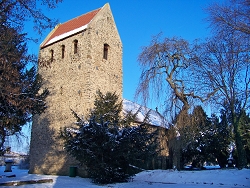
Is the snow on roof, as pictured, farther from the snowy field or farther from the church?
the snowy field

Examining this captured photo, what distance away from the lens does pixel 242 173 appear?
1221 cm

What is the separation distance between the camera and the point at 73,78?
18.7m

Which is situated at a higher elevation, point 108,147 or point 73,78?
point 73,78

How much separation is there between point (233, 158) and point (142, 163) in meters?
17.2

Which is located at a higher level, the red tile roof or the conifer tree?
the red tile roof

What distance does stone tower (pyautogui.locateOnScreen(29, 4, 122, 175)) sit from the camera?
17922 mm

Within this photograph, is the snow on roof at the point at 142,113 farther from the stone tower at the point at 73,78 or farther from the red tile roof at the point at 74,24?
the red tile roof at the point at 74,24

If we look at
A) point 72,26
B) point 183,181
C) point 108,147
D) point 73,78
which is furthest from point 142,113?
point 108,147

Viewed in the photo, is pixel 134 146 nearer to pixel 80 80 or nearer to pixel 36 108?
pixel 36 108

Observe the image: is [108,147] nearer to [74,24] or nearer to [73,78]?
[73,78]

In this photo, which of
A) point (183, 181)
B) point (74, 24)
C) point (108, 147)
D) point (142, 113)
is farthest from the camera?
point (142, 113)

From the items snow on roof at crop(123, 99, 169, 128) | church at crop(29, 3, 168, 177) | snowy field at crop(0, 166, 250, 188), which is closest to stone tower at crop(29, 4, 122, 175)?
Answer: church at crop(29, 3, 168, 177)

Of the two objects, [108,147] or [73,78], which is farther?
[73,78]

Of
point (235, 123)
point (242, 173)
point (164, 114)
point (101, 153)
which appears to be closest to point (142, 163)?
point (101, 153)
